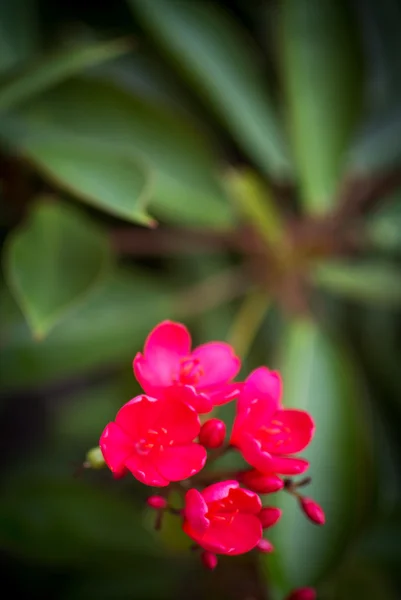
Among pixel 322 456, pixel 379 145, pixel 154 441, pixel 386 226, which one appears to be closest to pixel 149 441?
pixel 154 441

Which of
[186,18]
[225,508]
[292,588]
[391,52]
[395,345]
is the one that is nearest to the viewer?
[225,508]

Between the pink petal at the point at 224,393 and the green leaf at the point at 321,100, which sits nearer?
the pink petal at the point at 224,393

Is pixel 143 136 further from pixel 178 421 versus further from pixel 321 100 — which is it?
pixel 178 421

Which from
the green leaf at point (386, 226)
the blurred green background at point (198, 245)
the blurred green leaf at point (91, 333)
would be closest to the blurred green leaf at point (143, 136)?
the blurred green background at point (198, 245)

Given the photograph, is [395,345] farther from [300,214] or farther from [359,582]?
[359,582]

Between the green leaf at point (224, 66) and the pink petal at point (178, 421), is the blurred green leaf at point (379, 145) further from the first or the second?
the pink petal at point (178, 421)

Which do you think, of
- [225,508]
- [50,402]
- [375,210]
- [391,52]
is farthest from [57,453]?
[391,52]

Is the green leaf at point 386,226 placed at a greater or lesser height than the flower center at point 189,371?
greater
